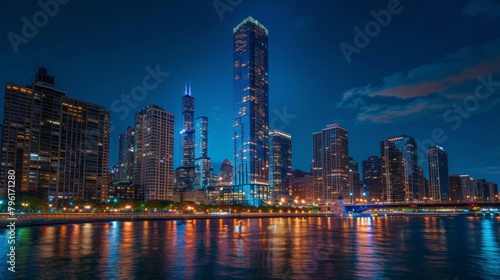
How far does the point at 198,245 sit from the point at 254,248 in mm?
10882

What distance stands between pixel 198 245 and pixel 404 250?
111 ft

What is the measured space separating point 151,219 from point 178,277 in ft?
528

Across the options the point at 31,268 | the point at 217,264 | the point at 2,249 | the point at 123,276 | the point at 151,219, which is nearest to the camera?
the point at 123,276

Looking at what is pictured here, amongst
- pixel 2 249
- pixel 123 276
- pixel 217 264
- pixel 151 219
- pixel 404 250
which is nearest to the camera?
pixel 123 276

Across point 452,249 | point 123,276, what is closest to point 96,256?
point 123,276

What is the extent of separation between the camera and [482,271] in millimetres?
43156

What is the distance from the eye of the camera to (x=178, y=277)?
3859 centimetres

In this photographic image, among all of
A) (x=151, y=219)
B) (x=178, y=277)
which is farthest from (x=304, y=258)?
(x=151, y=219)

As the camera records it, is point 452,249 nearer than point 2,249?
No

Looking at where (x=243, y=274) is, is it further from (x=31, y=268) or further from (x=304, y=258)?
(x=31, y=268)

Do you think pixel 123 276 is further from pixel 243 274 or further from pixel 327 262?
pixel 327 262

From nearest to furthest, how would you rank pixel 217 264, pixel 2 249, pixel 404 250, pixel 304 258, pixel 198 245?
pixel 217 264 → pixel 304 258 → pixel 2 249 → pixel 404 250 → pixel 198 245

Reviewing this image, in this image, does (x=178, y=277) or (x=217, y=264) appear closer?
(x=178, y=277)

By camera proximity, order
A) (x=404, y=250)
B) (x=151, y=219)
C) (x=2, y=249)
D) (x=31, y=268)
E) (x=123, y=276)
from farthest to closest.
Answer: (x=151, y=219) < (x=404, y=250) < (x=2, y=249) < (x=31, y=268) < (x=123, y=276)
